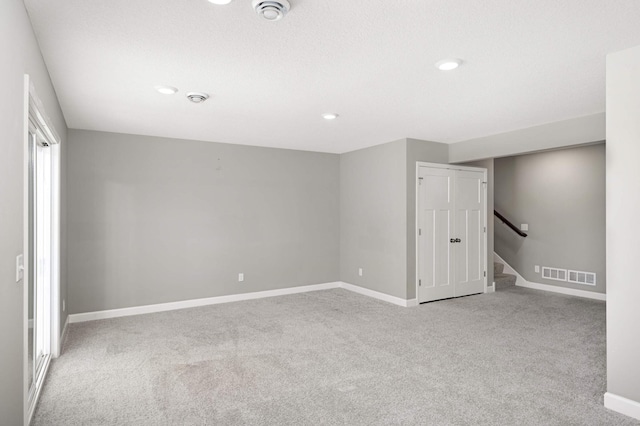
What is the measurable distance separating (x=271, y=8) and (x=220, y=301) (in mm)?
4552

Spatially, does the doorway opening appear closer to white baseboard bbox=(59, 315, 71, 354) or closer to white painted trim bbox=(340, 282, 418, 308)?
white baseboard bbox=(59, 315, 71, 354)

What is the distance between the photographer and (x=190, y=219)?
5496 millimetres

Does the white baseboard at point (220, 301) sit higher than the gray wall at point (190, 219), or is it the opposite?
the gray wall at point (190, 219)

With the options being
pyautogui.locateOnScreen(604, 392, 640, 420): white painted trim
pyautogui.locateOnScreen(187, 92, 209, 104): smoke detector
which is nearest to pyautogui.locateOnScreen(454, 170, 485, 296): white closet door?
pyautogui.locateOnScreen(604, 392, 640, 420): white painted trim

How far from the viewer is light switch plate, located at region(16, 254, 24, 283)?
193 cm

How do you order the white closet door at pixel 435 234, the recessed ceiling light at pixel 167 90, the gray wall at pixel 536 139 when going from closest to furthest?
the recessed ceiling light at pixel 167 90
the gray wall at pixel 536 139
the white closet door at pixel 435 234

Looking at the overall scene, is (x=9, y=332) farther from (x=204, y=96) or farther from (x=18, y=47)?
(x=204, y=96)

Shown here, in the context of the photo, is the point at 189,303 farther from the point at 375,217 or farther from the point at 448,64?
the point at 448,64

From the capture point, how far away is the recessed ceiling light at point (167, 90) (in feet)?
10.6

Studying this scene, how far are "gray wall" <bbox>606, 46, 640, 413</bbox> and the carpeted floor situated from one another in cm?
35

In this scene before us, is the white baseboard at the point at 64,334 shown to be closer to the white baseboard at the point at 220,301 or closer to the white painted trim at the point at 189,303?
the white baseboard at the point at 220,301

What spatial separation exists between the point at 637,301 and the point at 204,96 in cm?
355

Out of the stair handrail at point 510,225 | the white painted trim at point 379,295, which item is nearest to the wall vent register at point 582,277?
the stair handrail at point 510,225

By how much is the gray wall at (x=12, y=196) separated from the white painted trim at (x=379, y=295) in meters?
4.36
